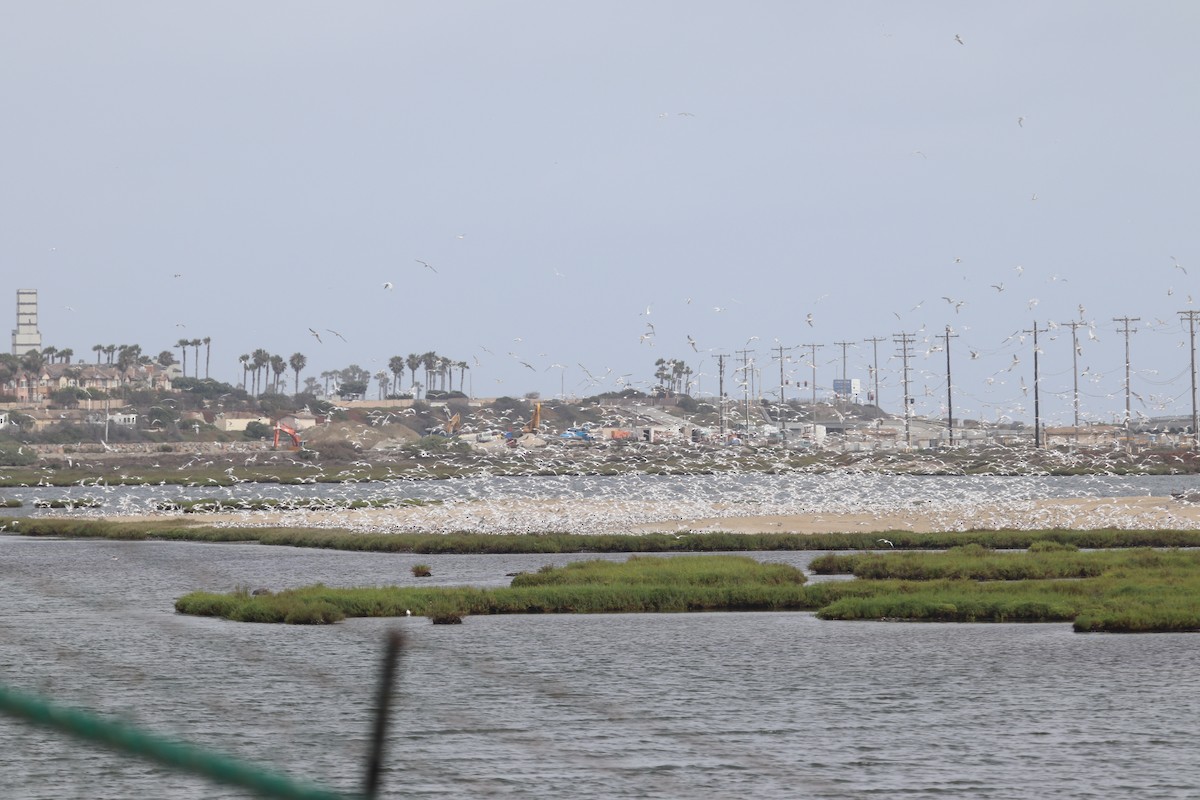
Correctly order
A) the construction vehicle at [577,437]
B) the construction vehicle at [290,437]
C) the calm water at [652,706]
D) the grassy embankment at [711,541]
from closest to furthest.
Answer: the calm water at [652,706] < the grassy embankment at [711,541] < the construction vehicle at [290,437] < the construction vehicle at [577,437]

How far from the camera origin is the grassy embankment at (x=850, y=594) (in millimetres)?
36406

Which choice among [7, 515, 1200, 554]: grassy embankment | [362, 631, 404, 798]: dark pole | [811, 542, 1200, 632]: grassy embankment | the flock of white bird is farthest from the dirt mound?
[362, 631, 404, 798]: dark pole

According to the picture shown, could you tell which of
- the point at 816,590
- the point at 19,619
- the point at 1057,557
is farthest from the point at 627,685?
the point at 1057,557

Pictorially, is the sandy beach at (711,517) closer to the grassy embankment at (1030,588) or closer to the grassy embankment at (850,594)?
the grassy embankment at (1030,588)

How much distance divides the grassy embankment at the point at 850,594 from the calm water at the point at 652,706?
1047mm

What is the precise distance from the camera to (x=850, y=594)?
39.9m

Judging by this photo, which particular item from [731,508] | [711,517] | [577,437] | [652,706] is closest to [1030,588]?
[652,706]

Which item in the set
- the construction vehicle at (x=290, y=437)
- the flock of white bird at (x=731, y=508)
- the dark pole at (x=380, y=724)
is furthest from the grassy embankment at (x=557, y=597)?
the construction vehicle at (x=290, y=437)

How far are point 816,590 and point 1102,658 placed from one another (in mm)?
11784

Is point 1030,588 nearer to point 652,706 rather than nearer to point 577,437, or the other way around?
point 652,706

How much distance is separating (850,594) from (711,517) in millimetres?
38929

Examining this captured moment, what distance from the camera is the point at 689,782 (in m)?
19.5

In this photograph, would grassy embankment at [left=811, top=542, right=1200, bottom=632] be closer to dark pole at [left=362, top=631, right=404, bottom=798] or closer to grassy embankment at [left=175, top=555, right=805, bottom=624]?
grassy embankment at [left=175, top=555, right=805, bottom=624]

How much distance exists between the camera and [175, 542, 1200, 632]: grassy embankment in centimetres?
3641
